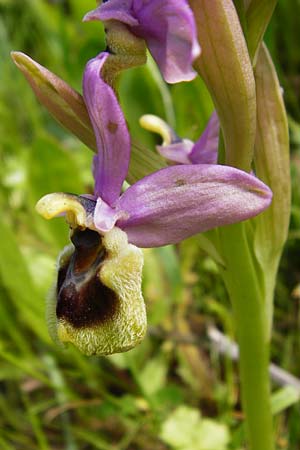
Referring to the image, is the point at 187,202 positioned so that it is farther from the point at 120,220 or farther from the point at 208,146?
the point at 208,146

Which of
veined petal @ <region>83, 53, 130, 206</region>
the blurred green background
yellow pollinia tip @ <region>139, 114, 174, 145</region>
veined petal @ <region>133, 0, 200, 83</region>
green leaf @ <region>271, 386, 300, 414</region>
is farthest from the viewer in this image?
the blurred green background

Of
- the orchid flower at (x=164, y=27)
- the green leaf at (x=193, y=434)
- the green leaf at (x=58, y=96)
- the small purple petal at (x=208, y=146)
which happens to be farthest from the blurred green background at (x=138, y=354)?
the orchid flower at (x=164, y=27)

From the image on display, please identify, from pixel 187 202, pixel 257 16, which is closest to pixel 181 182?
pixel 187 202

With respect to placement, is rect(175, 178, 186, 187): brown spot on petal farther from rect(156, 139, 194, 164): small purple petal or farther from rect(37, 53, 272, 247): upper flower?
rect(156, 139, 194, 164): small purple petal

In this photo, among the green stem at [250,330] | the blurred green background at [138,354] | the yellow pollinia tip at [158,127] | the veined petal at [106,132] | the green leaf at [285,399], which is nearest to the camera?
the veined petal at [106,132]

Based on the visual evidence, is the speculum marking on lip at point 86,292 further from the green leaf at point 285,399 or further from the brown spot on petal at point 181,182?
the green leaf at point 285,399

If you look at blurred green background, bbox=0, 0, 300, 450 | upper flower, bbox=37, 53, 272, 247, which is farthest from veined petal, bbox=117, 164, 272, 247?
blurred green background, bbox=0, 0, 300, 450
